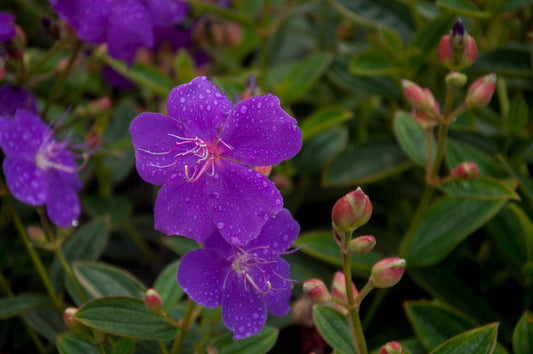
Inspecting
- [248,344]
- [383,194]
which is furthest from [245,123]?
[383,194]

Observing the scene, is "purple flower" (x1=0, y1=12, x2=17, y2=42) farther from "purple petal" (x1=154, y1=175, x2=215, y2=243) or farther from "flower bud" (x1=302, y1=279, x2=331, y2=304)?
"flower bud" (x1=302, y1=279, x2=331, y2=304)

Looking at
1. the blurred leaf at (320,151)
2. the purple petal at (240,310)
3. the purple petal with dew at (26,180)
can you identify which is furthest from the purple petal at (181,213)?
the blurred leaf at (320,151)

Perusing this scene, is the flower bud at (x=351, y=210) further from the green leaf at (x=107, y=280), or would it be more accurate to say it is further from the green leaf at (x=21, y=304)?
the green leaf at (x=21, y=304)

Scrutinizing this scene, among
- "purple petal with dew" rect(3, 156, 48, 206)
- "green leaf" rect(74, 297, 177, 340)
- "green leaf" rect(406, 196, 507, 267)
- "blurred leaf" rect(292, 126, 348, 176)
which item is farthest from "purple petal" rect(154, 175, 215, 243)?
"blurred leaf" rect(292, 126, 348, 176)

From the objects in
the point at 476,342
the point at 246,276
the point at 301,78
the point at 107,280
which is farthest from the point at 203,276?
the point at 301,78

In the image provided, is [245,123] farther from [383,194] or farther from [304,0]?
[304,0]

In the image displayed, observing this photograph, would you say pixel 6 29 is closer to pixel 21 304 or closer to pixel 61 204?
pixel 61 204
